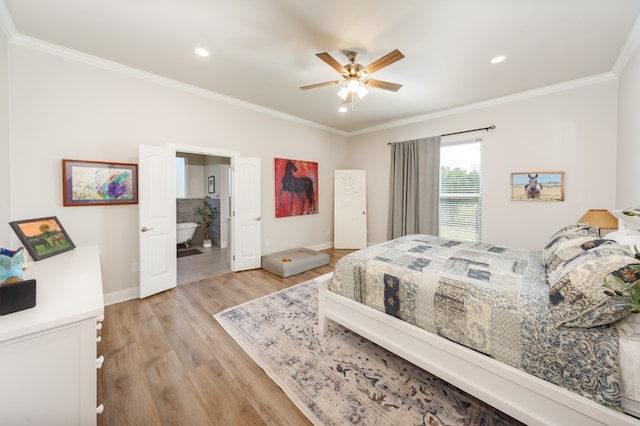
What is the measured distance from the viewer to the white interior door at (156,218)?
2.83 meters

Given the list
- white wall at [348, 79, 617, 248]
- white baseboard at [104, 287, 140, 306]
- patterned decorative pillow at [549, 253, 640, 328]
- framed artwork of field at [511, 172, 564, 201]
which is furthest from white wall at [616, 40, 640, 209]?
white baseboard at [104, 287, 140, 306]

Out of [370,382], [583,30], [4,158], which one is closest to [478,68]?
[583,30]

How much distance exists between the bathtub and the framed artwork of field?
246 inches

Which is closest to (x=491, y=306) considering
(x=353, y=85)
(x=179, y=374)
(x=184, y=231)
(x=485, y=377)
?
(x=485, y=377)

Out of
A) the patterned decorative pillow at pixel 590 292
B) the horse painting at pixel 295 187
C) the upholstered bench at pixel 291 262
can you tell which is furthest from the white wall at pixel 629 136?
the horse painting at pixel 295 187

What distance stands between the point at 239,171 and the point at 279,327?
249 centimetres

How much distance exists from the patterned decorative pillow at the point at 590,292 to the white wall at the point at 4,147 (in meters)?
3.99

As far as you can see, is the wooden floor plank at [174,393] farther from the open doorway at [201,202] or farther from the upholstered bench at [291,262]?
the open doorway at [201,202]

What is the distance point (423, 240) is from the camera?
9.53 ft

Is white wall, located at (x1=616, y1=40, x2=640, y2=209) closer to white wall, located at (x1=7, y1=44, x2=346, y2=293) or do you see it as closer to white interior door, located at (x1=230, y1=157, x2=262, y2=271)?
white interior door, located at (x1=230, y1=157, x2=262, y2=271)

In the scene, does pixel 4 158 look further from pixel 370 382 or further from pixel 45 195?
pixel 370 382

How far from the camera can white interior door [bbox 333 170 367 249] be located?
5.32 metres

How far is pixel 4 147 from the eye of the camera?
2.09 meters

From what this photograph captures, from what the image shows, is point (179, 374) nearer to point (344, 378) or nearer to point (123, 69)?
point (344, 378)
